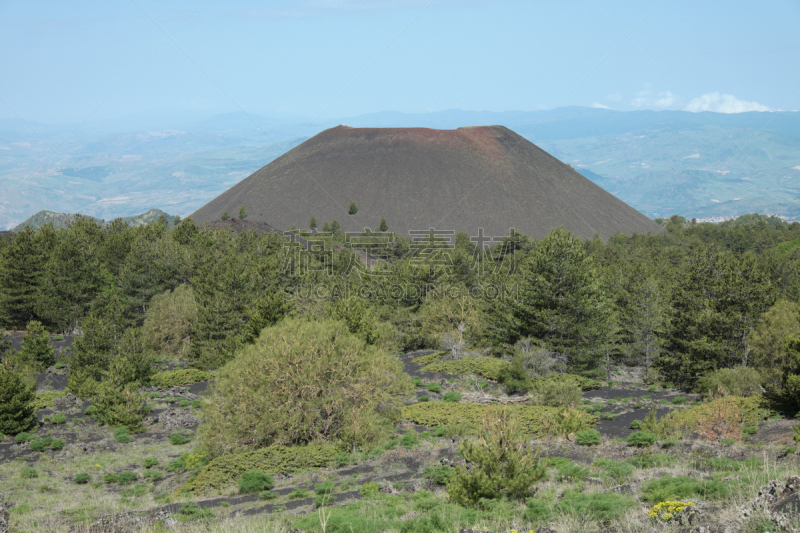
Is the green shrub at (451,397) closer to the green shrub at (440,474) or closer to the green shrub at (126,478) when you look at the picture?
the green shrub at (440,474)

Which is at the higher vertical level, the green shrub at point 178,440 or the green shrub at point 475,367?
the green shrub at point 475,367

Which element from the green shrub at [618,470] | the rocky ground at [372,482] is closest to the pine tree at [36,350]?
the rocky ground at [372,482]

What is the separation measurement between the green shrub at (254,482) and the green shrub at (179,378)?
2752 centimetres

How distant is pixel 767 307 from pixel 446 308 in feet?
86.1

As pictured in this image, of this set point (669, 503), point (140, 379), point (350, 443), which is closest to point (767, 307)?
point (350, 443)

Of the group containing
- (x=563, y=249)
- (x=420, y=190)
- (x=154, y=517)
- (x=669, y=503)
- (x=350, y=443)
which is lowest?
(x=350, y=443)

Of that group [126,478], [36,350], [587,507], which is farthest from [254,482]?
[36,350]

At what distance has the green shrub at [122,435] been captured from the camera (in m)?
30.3

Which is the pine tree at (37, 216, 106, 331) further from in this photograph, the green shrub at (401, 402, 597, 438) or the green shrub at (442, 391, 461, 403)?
the green shrub at (401, 402, 597, 438)

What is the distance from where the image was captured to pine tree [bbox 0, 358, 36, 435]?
3005 cm

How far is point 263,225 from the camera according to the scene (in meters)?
131

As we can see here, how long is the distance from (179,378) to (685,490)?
1585 inches

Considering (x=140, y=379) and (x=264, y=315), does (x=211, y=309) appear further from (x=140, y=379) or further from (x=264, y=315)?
(x=264, y=315)

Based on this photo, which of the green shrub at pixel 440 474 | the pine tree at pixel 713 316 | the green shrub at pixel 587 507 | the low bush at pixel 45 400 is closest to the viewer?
the green shrub at pixel 587 507
